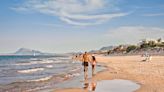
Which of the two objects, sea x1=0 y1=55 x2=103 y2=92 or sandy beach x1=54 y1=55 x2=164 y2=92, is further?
sea x1=0 y1=55 x2=103 y2=92

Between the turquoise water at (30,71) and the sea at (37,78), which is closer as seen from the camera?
the sea at (37,78)

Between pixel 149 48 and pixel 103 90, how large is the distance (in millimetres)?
102615

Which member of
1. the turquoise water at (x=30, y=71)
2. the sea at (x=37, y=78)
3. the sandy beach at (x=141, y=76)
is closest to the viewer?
the sandy beach at (x=141, y=76)

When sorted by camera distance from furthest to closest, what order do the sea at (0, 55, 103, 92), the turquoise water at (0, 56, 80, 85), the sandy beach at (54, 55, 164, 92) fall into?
the turquoise water at (0, 56, 80, 85) < the sea at (0, 55, 103, 92) < the sandy beach at (54, 55, 164, 92)

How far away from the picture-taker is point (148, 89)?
16.8 metres

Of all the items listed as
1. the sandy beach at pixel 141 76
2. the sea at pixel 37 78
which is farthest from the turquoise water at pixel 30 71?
the sandy beach at pixel 141 76

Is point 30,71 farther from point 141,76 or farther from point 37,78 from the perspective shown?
point 141,76

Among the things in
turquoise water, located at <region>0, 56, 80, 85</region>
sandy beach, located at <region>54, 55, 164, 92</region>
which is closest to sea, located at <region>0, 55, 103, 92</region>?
turquoise water, located at <region>0, 56, 80, 85</region>

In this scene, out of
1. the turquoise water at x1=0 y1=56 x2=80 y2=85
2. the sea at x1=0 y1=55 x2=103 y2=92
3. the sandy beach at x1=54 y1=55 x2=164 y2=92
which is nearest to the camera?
the sandy beach at x1=54 y1=55 x2=164 y2=92

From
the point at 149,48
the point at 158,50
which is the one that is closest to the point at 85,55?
the point at 158,50

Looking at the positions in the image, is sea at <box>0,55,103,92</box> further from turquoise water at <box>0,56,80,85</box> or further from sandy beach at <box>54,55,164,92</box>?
sandy beach at <box>54,55,164,92</box>

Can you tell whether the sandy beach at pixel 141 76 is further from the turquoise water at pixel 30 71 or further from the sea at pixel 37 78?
the turquoise water at pixel 30 71

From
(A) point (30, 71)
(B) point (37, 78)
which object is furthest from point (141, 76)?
(A) point (30, 71)

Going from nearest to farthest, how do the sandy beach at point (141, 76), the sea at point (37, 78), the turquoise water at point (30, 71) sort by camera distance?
the sandy beach at point (141, 76), the sea at point (37, 78), the turquoise water at point (30, 71)
